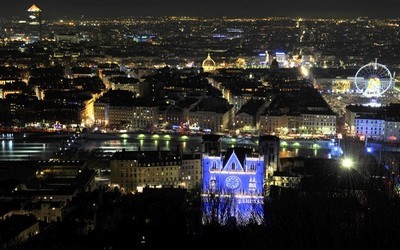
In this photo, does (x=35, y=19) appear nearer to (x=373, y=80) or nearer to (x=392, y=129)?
(x=373, y=80)

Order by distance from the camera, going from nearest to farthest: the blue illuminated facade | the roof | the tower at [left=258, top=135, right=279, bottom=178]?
1. the blue illuminated facade
2. the roof
3. the tower at [left=258, top=135, right=279, bottom=178]

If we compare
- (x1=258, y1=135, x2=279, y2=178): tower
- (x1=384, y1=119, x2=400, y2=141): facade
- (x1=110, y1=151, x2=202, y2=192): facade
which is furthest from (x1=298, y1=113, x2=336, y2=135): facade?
(x1=110, y1=151, x2=202, y2=192): facade

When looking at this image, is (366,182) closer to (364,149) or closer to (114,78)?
(364,149)

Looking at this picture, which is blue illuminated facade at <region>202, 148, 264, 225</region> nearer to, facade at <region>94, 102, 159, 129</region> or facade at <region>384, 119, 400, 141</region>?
facade at <region>384, 119, 400, 141</region>

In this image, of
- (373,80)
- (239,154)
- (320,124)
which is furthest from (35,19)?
(239,154)

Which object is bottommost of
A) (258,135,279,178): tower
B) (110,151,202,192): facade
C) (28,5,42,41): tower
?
(110,151,202,192): facade

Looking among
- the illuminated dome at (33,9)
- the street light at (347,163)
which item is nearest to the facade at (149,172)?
A: the street light at (347,163)

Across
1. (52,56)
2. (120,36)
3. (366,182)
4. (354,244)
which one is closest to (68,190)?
(366,182)

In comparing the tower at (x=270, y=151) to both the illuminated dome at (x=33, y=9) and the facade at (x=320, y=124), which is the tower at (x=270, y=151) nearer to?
the facade at (x=320, y=124)
